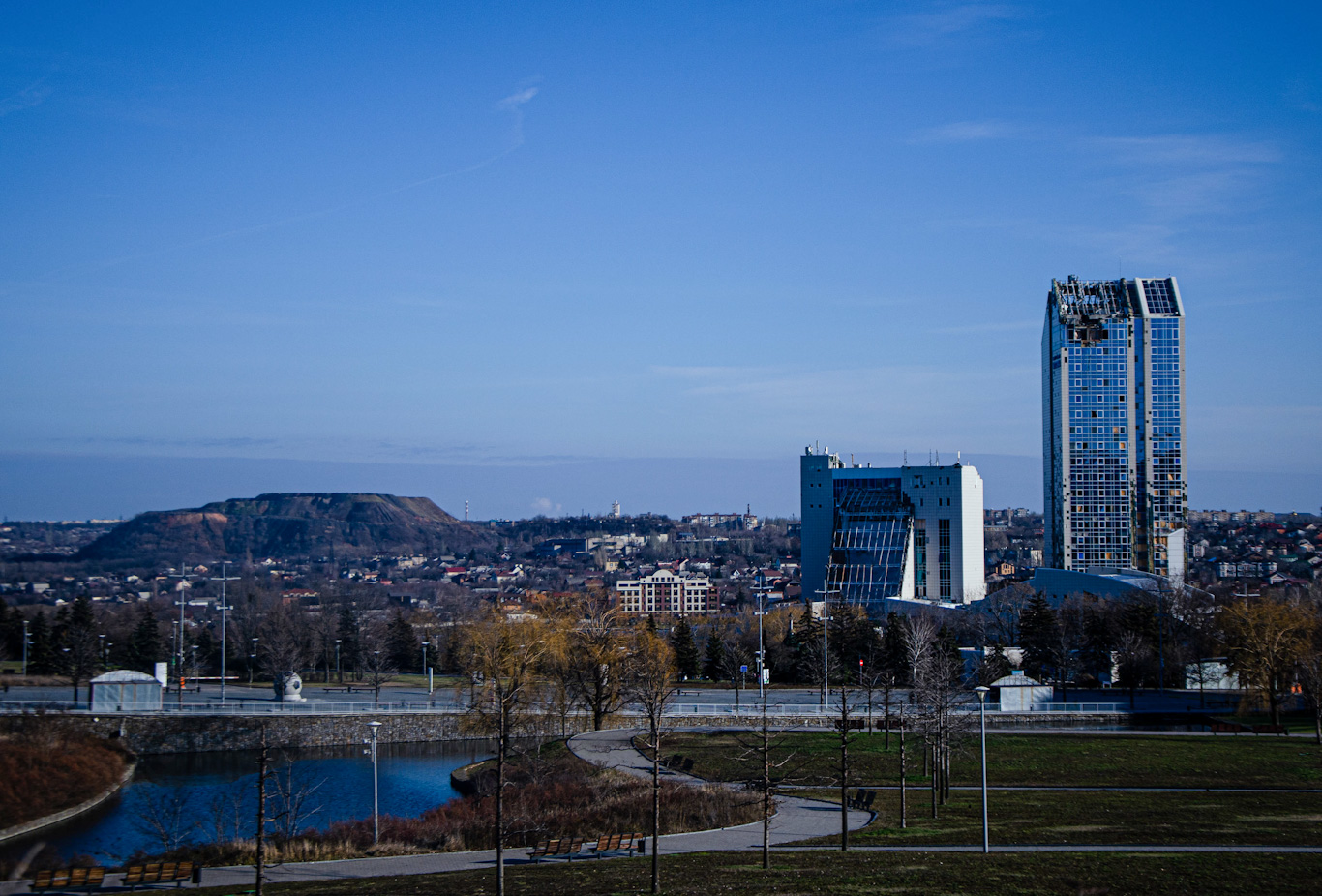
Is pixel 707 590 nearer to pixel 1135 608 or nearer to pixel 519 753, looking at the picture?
pixel 1135 608

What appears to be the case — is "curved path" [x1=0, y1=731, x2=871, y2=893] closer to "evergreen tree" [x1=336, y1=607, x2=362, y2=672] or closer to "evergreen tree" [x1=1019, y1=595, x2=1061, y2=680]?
"evergreen tree" [x1=1019, y1=595, x2=1061, y2=680]

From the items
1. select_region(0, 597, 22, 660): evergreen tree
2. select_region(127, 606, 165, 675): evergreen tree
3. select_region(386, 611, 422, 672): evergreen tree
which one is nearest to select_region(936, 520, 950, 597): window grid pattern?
select_region(386, 611, 422, 672): evergreen tree

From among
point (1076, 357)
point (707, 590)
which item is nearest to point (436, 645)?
point (1076, 357)

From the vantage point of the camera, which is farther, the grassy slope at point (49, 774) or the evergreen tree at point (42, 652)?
the evergreen tree at point (42, 652)

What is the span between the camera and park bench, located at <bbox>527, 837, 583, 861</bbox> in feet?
84.9

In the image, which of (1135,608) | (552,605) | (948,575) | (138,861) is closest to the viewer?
(138,861)

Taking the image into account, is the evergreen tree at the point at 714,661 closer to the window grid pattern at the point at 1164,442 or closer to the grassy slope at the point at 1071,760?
the grassy slope at the point at 1071,760

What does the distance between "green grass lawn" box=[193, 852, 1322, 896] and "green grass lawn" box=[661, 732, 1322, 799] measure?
35.1 feet

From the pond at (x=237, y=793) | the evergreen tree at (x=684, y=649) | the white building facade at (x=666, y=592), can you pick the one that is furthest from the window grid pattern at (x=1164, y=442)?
the pond at (x=237, y=793)

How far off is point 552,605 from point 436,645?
113 ft

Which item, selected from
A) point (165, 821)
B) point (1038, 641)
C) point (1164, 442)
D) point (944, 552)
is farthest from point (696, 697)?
point (1164, 442)

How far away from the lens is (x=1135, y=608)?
6375cm

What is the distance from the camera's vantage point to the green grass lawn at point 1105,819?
83.5 feet

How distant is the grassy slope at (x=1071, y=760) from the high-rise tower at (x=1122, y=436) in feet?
223
